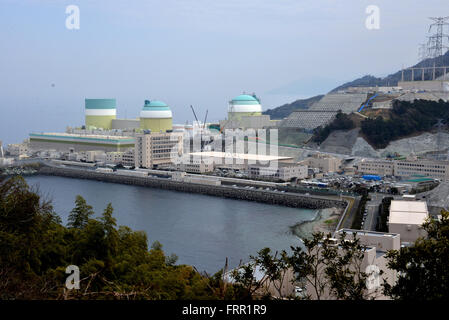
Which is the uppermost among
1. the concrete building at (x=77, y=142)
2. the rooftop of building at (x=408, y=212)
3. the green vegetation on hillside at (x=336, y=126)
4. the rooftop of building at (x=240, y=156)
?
the green vegetation on hillside at (x=336, y=126)

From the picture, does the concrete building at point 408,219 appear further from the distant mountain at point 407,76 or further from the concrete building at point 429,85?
the distant mountain at point 407,76

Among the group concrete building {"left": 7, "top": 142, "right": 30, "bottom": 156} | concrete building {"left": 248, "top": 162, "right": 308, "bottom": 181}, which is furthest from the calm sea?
concrete building {"left": 7, "top": 142, "right": 30, "bottom": 156}

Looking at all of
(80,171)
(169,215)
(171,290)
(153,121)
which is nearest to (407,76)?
(153,121)

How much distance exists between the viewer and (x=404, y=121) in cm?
1249

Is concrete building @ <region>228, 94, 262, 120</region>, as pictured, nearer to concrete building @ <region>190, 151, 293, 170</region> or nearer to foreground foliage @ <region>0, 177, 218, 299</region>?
concrete building @ <region>190, 151, 293, 170</region>

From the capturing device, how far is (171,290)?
2945 millimetres

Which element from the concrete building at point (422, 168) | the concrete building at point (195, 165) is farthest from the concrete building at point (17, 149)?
the concrete building at point (422, 168)

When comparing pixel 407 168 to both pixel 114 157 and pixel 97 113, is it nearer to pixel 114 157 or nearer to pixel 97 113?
pixel 114 157

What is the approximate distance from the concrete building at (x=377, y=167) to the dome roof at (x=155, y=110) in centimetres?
597

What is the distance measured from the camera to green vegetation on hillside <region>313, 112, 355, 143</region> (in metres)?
13.0

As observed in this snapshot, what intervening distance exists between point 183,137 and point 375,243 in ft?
32.4

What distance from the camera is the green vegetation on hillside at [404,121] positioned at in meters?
12.1
